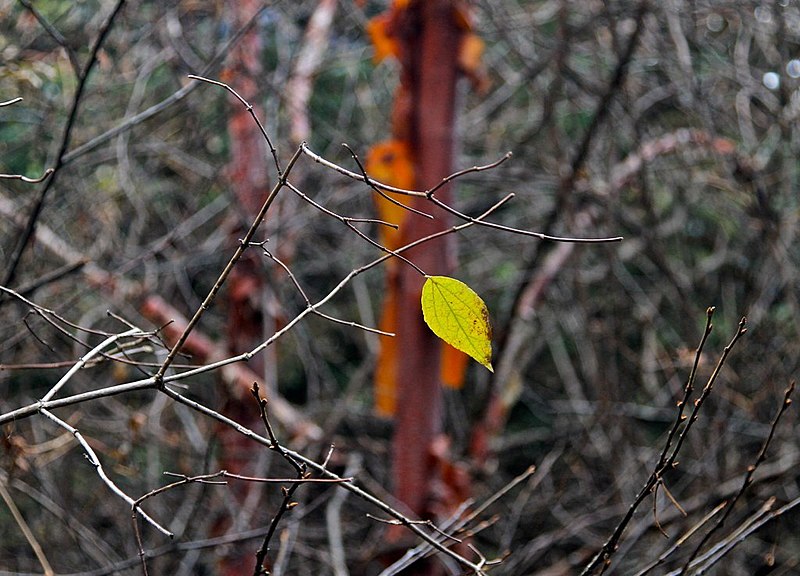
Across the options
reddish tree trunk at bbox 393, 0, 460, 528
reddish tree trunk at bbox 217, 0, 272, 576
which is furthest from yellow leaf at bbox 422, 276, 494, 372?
reddish tree trunk at bbox 217, 0, 272, 576

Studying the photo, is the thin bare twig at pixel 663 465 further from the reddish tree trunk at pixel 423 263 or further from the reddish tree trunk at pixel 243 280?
the reddish tree trunk at pixel 243 280

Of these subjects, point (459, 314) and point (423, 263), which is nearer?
point (459, 314)

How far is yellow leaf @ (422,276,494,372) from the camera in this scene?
1017mm

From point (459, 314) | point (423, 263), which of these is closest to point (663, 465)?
point (459, 314)

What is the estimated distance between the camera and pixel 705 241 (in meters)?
5.19

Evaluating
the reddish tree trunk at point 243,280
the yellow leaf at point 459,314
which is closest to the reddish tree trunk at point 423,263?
the reddish tree trunk at point 243,280

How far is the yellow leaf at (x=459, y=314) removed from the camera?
1.02m

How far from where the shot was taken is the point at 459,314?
3.35 feet

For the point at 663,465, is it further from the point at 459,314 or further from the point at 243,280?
the point at 243,280

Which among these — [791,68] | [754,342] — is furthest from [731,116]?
[754,342]

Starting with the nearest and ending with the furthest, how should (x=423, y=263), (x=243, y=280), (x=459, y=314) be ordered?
1. (x=459, y=314)
2. (x=423, y=263)
3. (x=243, y=280)

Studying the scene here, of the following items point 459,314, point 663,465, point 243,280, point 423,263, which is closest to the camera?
point 459,314

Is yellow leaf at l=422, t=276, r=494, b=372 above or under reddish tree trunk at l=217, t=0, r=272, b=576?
above

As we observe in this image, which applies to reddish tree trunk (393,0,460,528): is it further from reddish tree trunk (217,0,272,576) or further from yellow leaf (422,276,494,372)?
yellow leaf (422,276,494,372)
